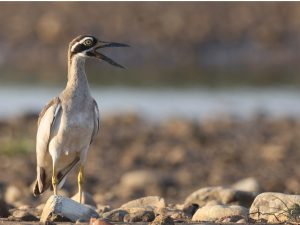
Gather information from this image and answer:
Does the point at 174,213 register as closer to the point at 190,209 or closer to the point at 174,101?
the point at 190,209

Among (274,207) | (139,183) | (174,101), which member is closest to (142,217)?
(274,207)

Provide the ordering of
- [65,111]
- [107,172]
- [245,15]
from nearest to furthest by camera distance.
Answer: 1. [65,111]
2. [107,172]
3. [245,15]

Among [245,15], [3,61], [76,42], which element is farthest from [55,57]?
[76,42]

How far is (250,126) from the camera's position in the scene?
17188 mm

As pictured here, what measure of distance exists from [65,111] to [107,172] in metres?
Result: 4.76

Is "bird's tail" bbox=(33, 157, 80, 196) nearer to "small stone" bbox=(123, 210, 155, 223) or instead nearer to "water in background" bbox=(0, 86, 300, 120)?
"small stone" bbox=(123, 210, 155, 223)

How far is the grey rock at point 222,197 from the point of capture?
29.3ft

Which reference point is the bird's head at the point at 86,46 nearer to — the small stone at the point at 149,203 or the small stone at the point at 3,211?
the small stone at the point at 149,203

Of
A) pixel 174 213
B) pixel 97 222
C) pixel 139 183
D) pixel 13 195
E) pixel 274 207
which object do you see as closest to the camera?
pixel 97 222

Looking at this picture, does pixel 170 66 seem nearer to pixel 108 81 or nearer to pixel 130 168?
pixel 108 81

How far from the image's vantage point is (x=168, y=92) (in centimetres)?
2186

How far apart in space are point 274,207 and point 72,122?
1.86 meters

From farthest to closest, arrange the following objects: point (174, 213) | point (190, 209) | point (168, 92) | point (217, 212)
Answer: point (168, 92) → point (190, 209) → point (174, 213) → point (217, 212)

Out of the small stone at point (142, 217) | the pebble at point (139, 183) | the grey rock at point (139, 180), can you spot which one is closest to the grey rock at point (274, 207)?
the small stone at point (142, 217)
